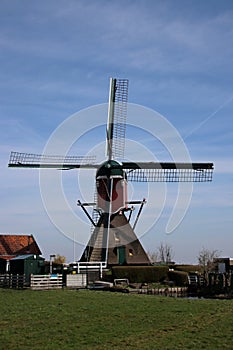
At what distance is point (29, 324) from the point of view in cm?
1398

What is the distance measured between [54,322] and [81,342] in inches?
121

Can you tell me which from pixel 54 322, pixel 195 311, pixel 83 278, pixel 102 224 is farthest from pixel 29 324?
pixel 102 224

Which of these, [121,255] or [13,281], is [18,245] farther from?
[13,281]

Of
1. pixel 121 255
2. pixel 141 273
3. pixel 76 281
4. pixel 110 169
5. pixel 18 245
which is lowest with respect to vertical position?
pixel 76 281

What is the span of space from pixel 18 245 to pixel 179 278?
17.7 metres

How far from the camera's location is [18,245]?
45406 millimetres

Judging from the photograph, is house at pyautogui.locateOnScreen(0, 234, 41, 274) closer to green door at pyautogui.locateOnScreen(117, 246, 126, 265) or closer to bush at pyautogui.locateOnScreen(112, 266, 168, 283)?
green door at pyautogui.locateOnScreen(117, 246, 126, 265)

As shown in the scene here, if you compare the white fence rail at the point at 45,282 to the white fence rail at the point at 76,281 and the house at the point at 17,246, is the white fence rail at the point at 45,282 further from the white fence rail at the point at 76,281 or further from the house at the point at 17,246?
the house at the point at 17,246

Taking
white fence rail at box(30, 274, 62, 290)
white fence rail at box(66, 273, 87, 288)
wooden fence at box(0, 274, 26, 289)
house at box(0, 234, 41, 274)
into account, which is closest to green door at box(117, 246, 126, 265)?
white fence rail at box(66, 273, 87, 288)

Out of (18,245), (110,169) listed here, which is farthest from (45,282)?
(18,245)

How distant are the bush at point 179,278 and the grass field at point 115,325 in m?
12.4

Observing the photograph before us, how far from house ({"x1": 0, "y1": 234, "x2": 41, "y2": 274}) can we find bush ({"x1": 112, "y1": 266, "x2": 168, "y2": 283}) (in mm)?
13150

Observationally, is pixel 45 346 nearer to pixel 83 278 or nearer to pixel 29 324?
pixel 29 324

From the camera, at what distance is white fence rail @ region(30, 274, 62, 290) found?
28266 millimetres
